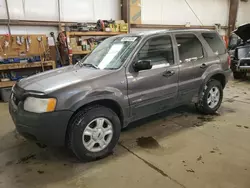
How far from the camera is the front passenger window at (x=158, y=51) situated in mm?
3051

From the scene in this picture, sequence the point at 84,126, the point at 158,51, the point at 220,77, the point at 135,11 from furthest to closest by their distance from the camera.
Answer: the point at 135,11
the point at 220,77
the point at 158,51
the point at 84,126

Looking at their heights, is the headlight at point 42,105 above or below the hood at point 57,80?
below

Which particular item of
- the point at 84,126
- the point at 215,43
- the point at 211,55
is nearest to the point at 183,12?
the point at 215,43

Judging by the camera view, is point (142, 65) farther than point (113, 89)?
Yes

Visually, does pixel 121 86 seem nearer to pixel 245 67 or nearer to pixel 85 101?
pixel 85 101

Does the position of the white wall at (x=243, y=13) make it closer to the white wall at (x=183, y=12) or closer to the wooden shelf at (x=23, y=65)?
the white wall at (x=183, y=12)

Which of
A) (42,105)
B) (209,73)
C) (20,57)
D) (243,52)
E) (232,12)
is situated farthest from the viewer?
(232,12)

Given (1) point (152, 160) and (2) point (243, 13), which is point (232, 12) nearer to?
(2) point (243, 13)

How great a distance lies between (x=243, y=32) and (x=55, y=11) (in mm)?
5752

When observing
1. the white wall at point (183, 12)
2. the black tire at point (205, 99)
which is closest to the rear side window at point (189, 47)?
the black tire at point (205, 99)

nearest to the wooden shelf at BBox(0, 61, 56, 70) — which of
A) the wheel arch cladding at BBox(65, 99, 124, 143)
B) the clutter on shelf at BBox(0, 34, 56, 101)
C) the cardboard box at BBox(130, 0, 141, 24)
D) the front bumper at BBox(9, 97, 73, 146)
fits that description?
the clutter on shelf at BBox(0, 34, 56, 101)

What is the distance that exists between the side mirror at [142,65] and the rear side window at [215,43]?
1.57 metres

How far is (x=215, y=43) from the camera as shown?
12.9 ft

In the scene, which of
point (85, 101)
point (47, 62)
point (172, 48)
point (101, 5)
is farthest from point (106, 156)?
point (101, 5)
